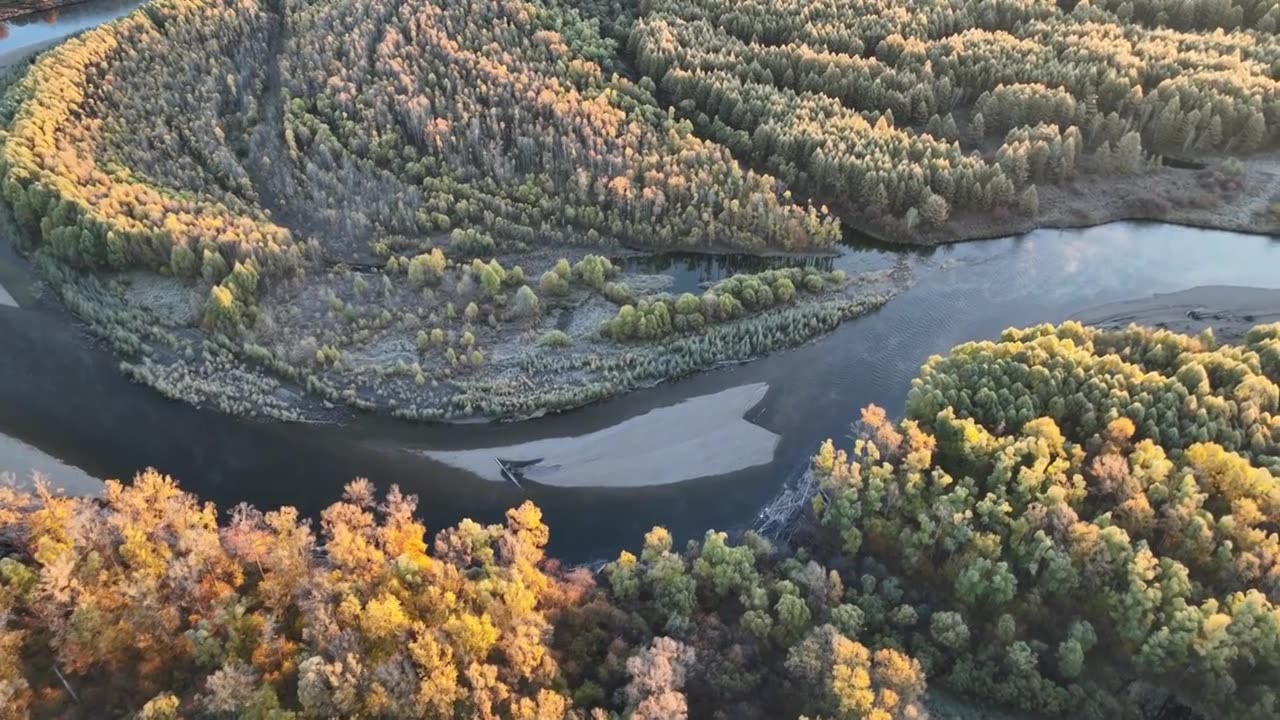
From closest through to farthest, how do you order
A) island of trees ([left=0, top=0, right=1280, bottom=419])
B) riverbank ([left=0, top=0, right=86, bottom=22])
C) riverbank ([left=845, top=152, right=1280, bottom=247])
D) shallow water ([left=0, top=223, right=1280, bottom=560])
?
shallow water ([left=0, top=223, right=1280, bottom=560])
island of trees ([left=0, top=0, right=1280, bottom=419])
riverbank ([left=845, top=152, right=1280, bottom=247])
riverbank ([left=0, top=0, right=86, bottom=22])

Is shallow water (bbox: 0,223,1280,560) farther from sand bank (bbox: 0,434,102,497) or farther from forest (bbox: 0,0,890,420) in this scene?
forest (bbox: 0,0,890,420)

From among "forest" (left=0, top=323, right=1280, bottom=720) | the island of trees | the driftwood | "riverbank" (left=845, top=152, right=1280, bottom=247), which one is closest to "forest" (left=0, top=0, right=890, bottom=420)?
the island of trees

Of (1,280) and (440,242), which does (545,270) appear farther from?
(1,280)

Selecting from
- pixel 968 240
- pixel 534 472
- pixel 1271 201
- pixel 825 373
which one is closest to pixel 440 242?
pixel 534 472

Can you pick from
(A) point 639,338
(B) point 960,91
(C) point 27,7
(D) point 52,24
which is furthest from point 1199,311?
(C) point 27,7

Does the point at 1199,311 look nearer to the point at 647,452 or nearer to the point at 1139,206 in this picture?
the point at 1139,206
